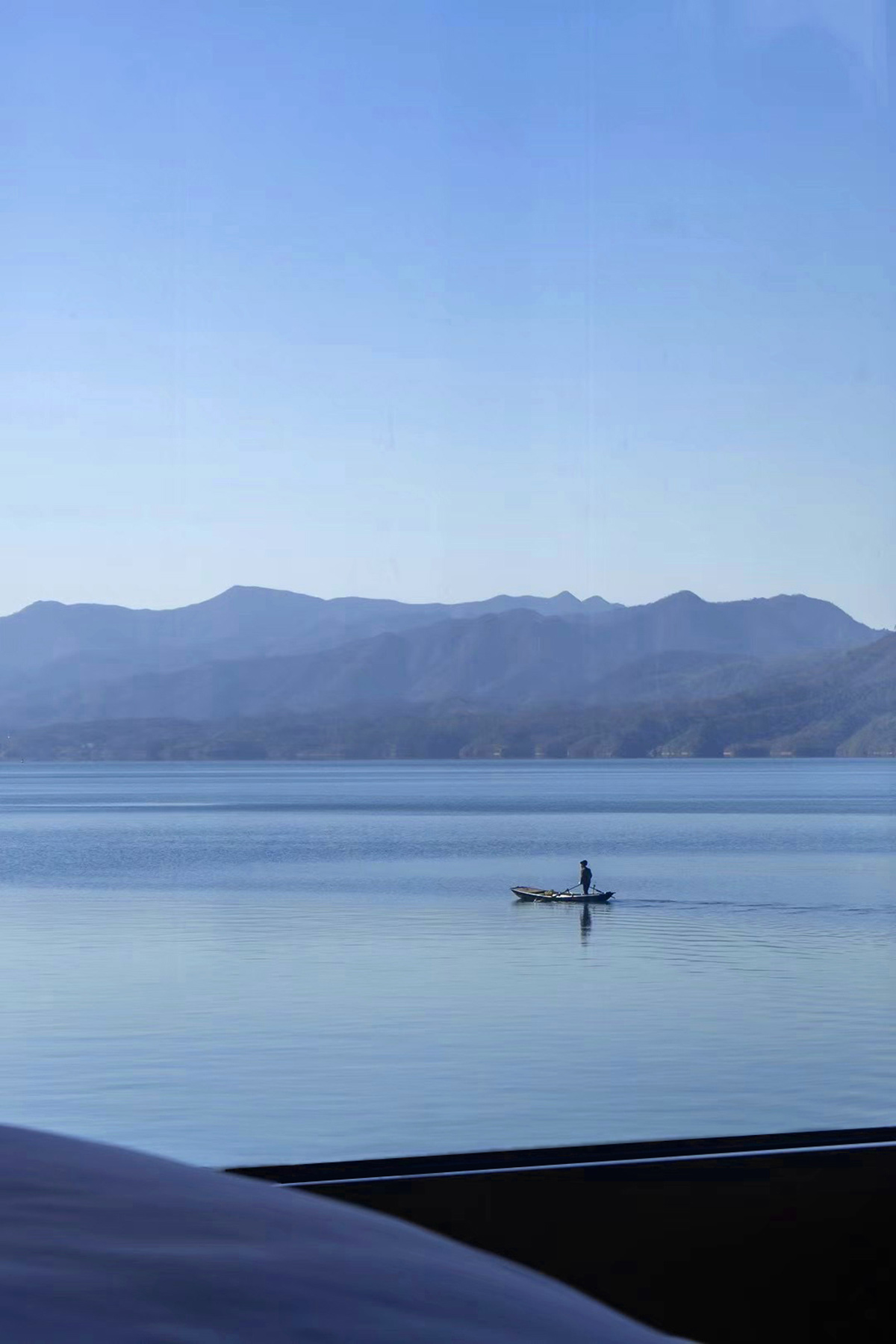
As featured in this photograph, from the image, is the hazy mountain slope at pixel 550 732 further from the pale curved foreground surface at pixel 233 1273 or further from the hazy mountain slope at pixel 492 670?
the pale curved foreground surface at pixel 233 1273

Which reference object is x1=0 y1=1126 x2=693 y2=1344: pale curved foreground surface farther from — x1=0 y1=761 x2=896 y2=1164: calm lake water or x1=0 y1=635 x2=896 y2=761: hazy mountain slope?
x1=0 y1=635 x2=896 y2=761: hazy mountain slope

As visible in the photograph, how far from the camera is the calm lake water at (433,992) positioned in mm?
10234

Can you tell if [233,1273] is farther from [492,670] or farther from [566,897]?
[492,670]

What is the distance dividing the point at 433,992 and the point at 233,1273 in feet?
50.4

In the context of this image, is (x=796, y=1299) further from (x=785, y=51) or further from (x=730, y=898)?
(x=730, y=898)

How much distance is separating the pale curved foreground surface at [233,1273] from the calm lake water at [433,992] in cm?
909

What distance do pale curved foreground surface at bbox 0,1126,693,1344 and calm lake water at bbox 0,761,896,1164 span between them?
9089 millimetres

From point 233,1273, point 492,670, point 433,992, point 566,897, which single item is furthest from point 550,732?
point 233,1273

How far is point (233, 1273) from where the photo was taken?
0.28 m

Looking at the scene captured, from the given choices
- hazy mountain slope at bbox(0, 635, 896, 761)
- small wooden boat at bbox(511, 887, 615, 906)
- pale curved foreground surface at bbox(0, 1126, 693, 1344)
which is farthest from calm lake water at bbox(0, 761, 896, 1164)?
hazy mountain slope at bbox(0, 635, 896, 761)

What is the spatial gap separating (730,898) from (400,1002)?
1112cm

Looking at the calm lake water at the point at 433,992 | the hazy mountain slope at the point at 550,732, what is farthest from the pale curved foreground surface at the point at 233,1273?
the hazy mountain slope at the point at 550,732

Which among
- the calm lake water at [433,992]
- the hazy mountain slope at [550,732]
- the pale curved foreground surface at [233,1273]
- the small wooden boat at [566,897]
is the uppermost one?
the hazy mountain slope at [550,732]

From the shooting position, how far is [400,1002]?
577 inches
